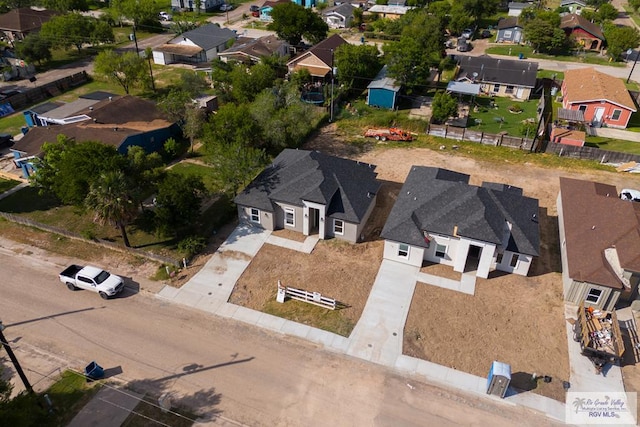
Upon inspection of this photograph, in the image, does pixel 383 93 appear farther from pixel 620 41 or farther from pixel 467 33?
pixel 620 41

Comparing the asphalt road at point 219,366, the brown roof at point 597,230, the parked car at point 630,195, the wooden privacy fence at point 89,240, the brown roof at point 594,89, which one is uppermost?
the brown roof at point 594,89

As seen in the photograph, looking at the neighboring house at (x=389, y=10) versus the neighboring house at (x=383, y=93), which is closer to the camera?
the neighboring house at (x=383, y=93)

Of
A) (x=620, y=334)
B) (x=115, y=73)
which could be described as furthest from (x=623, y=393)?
(x=115, y=73)

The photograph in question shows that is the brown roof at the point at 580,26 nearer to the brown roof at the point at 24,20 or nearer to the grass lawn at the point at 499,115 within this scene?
the grass lawn at the point at 499,115

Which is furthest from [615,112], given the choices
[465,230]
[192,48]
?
[192,48]

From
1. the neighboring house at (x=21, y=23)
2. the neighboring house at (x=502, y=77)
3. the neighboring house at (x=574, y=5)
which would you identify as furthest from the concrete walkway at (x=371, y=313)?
the neighboring house at (x=574, y=5)
